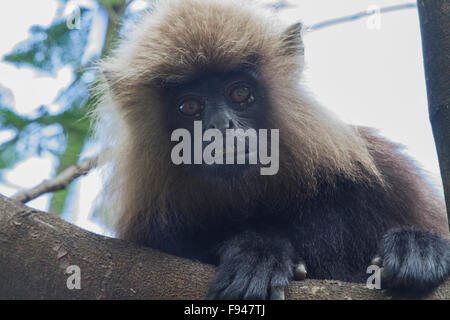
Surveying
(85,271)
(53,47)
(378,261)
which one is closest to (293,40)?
(378,261)

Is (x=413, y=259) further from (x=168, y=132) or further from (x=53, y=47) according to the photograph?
(x=53, y=47)

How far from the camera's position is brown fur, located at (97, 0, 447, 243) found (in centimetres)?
488

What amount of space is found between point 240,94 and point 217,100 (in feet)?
0.76

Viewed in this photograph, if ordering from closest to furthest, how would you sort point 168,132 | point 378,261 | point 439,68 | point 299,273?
point 439,68
point 299,273
point 378,261
point 168,132

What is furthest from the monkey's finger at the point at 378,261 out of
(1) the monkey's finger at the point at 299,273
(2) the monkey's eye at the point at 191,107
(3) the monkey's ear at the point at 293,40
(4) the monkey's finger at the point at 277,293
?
(3) the monkey's ear at the point at 293,40

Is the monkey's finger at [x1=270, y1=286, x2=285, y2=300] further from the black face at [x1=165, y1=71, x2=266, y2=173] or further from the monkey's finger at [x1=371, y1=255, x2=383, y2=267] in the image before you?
the black face at [x1=165, y1=71, x2=266, y2=173]

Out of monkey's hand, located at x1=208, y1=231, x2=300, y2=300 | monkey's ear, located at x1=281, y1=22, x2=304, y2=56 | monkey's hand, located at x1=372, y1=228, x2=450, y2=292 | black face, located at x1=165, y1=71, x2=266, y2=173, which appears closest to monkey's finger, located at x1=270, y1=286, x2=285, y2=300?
monkey's hand, located at x1=208, y1=231, x2=300, y2=300

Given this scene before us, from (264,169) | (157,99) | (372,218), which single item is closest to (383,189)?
(372,218)

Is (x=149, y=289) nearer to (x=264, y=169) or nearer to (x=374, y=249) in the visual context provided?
(x=264, y=169)

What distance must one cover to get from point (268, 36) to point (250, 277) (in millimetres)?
2454

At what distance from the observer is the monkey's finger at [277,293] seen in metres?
3.61

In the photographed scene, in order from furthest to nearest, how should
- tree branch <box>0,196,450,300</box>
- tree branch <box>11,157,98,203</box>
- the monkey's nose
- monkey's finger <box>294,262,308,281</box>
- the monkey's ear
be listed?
tree branch <box>11,157,98,203</box>
the monkey's ear
the monkey's nose
monkey's finger <box>294,262,308,281</box>
tree branch <box>0,196,450,300</box>

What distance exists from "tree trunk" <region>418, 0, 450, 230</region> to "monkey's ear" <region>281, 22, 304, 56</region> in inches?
71.7

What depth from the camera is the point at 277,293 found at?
363 centimetres
